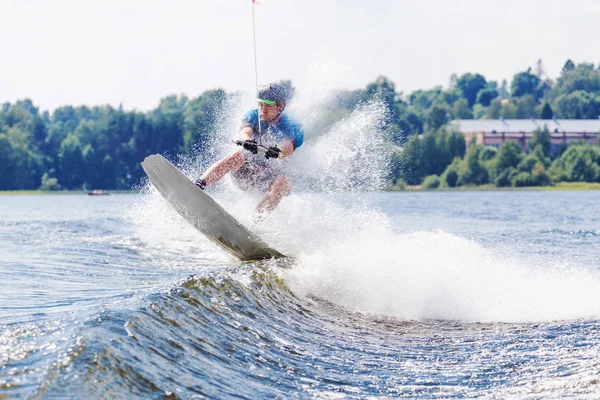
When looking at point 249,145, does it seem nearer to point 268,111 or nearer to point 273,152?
point 273,152

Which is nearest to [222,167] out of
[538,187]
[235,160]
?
[235,160]

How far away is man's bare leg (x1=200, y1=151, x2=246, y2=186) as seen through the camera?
11.4 metres

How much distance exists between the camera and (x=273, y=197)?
459 inches

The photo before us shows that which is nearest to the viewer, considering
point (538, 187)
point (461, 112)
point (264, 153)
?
point (264, 153)

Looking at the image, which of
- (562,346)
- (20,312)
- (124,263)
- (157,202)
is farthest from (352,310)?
(157,202)

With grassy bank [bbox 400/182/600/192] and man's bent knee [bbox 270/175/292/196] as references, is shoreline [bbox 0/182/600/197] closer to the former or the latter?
grassy bank [bbox 400/182/600/192]

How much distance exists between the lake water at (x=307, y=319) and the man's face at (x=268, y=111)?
1121 mm

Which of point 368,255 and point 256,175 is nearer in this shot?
point 368,255

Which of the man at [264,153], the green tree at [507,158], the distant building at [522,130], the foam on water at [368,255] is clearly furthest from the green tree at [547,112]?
the man at [264,153]

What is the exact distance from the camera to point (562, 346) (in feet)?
24.0

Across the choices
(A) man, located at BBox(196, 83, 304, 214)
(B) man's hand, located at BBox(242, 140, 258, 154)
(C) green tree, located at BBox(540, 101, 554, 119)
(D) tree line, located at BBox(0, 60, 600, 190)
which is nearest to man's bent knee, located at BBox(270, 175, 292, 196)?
(A) man, located at BBox(196, 83, 304, 214)

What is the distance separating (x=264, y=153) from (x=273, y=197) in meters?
0.56

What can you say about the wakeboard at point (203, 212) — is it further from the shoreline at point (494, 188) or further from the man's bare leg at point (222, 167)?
the shoreline at point (494, 188)

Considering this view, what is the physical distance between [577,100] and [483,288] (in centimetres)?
18323
